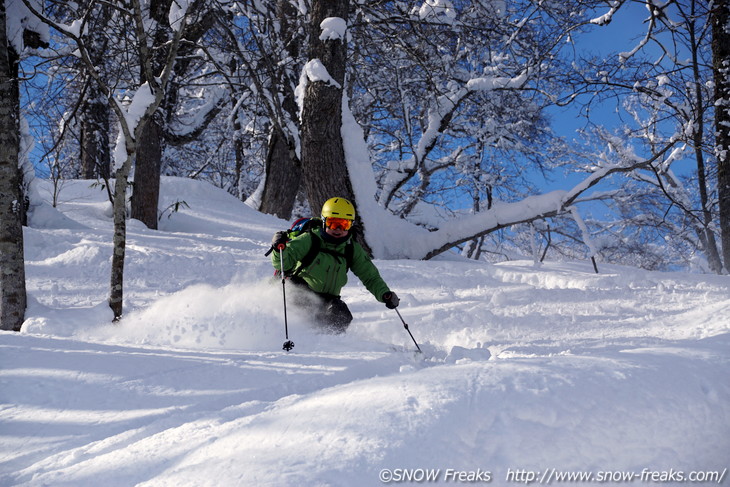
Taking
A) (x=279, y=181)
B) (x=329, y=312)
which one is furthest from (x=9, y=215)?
(x=279, y=181)

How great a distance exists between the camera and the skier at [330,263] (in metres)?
5.09

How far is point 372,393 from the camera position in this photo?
94.7 inches

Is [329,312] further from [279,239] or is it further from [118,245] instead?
[118,245]

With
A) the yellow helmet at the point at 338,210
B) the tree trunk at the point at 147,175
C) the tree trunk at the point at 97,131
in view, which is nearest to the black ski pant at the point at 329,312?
the yellow helmet at the point at 338,210

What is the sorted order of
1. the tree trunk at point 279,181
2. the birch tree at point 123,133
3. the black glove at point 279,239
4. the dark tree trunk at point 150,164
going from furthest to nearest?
the tree trunk at point 279,181, the dark tree trunk at point 150,164, the birch tree at point 123,133, the black glove at point 279,239

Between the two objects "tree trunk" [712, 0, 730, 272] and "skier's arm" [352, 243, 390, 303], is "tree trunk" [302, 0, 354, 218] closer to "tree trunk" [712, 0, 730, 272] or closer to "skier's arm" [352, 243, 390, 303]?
"skier's arm" [352, 243, 390, 303]

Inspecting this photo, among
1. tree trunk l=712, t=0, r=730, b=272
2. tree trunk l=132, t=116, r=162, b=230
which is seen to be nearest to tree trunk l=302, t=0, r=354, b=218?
tree trunk l=132, t=116, r=162, b=230

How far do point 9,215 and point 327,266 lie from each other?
2923 mm

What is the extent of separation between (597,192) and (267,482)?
25.7ft

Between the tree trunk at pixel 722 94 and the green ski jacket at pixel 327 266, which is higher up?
the tree trunk at pixel 722 94

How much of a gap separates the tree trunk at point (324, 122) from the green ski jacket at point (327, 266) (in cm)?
274

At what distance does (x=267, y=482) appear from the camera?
1716 millimetres

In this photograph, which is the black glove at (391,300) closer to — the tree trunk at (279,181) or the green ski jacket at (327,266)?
the green ski jacket at (327,266)

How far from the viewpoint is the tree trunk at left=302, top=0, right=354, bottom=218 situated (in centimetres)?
757
